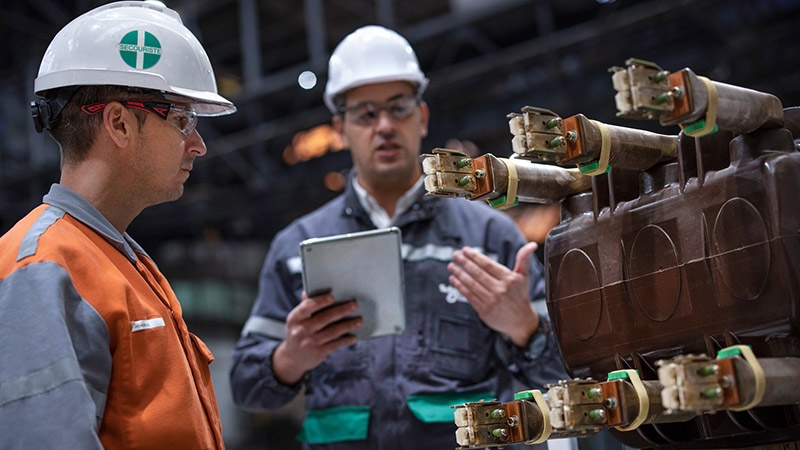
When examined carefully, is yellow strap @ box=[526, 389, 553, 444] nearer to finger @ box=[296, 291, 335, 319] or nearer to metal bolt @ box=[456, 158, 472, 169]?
metal bolt @ box=[456, 158, 472, 169]

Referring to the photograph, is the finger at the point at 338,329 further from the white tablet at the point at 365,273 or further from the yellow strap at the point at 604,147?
the yellow strap at the point at 604,147

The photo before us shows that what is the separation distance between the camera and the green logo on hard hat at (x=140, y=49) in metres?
1.82

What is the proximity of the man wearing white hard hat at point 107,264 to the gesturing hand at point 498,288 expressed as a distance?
0.79m

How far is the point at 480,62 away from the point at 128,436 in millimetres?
5849

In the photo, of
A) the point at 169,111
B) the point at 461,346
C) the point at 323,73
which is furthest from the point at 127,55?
the point at 323,73

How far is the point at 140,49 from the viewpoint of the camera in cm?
184

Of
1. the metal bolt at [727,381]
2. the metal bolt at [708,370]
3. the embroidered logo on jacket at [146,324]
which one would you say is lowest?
the metal bolt at [727,381]

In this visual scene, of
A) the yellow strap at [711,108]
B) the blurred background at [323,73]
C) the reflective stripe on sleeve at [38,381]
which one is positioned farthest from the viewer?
the blurred background at [323,73]

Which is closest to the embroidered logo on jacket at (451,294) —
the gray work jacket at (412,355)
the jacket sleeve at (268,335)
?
the gray work jacket at (412,355)

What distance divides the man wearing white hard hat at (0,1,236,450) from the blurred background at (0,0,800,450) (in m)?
4.71

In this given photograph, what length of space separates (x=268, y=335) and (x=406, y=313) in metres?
0.47

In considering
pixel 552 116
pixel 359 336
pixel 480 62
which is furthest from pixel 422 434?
pixel 480 62

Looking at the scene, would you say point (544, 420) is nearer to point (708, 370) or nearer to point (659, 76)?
point (708, 370)

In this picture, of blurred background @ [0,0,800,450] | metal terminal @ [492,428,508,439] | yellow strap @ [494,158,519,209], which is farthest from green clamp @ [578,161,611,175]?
blurred background @ [0,0,800,450]
